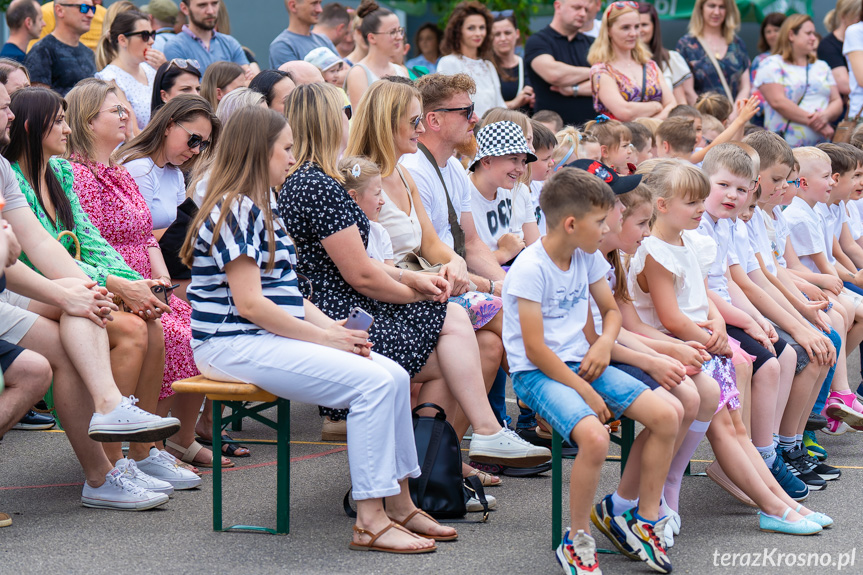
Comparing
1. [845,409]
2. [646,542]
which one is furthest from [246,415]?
[845,409]

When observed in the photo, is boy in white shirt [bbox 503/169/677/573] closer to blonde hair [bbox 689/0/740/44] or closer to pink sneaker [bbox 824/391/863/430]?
pink sneaker [bbox 824/391/863/430]

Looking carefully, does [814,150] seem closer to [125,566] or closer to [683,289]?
[683,289]

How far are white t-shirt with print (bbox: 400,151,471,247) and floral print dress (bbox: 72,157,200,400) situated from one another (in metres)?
1.19

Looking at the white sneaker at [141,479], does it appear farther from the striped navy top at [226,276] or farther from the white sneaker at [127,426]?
the striped navy top at [226,276]

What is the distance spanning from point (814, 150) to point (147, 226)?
367cm

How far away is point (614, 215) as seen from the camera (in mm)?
3637

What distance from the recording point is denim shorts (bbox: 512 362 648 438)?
3266mm

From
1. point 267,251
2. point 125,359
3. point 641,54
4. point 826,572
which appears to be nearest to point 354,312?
point 267,251

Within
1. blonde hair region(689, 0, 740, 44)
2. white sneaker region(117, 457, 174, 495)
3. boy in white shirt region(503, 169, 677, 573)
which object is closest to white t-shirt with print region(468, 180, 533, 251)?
boy in white shirt region(503, 169, 677, 573)

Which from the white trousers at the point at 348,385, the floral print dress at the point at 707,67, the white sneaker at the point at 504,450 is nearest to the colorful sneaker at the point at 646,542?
the white sneaker at the point at 504,450

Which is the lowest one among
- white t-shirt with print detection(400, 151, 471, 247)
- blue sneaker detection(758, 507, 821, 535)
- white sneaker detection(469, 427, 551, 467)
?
blue sneaker detection(758, 507, 821, 535)

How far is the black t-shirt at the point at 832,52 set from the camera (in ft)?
28.5

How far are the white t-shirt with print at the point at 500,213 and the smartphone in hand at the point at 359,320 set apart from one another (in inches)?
60.5

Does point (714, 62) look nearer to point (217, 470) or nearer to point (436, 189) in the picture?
point (436, 189)
